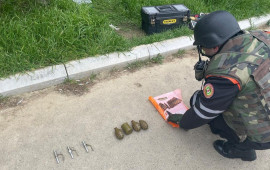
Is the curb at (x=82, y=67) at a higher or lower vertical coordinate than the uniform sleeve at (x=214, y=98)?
lower

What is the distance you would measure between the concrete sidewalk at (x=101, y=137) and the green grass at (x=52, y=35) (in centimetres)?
53

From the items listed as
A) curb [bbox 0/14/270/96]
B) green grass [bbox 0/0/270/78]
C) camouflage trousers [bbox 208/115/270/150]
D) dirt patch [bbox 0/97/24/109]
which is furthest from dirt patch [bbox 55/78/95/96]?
camouflage trousers [bbox 208/115/270/150]

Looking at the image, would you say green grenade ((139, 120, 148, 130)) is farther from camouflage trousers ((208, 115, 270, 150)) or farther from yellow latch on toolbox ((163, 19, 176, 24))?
yellow latch on toolbox ((163, 19, 176, 24))

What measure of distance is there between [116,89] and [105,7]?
233 centimetres

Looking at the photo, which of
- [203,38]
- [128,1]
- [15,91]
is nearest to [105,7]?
[128,1]

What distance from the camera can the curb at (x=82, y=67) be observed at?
308 cm

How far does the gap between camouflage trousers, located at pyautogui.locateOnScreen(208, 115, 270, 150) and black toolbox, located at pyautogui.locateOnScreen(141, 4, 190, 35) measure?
2.11 meters

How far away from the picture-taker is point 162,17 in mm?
4188

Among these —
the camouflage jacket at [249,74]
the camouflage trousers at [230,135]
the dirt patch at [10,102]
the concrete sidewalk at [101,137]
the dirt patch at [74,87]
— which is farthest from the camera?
the dirt patch at [74,87]

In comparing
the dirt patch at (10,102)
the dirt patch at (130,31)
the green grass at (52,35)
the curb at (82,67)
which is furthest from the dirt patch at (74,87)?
the dirt patch at (130,31)

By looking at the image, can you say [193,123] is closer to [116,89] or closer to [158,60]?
[116,89]

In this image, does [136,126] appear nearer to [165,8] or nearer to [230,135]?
[230,135]

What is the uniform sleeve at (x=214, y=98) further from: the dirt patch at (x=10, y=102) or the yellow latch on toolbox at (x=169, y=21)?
the yellow latch on toolbox at (x=169, y=21)

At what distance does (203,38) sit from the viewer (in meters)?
2.11
